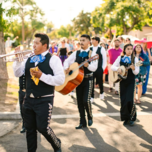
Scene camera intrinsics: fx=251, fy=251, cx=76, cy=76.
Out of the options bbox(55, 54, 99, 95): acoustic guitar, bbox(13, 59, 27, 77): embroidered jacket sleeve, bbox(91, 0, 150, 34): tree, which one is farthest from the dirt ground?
bbox(91, 0, 150, 34): tree

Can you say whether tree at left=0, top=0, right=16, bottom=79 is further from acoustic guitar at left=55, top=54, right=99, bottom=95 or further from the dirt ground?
acoustic guitar at left=55, top=54, right=99, bottom=95

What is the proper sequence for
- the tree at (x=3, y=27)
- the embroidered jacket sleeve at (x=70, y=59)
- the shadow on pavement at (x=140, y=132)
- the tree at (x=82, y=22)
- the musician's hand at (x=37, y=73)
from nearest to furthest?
the musician's hand at (x=37, y=73)
the shadow on pavement at (x=140, y=132)
the embroidered jacket sleeve at (x=70, y=59)
the tree at (x=3, y=27)
the tree at (x=82, y=22)

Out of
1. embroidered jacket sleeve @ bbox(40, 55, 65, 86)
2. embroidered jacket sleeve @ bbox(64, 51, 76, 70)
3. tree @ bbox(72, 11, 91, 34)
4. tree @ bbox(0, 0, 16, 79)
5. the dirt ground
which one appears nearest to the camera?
embroidered jacket sleeve @ bbox(40, 55, 65, 86)

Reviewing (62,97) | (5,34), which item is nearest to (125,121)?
(62,97)

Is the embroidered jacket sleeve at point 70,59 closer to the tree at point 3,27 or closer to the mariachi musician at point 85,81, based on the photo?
the mariachi musician at point 85,81

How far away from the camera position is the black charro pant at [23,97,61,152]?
144 inches

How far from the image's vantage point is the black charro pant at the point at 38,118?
12.0 feet

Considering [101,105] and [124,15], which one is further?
[124,15]

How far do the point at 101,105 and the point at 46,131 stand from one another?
4.34m

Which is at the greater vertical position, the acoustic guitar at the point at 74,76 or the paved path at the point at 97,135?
the acoustic guitar at the point at 74,76

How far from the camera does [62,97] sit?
9.23 metres

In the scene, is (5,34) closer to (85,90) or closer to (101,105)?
(101,105)

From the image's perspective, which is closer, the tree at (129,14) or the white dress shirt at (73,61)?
the white dress shirt at (73,61)

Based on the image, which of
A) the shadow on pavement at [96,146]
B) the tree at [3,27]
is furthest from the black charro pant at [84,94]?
the tree at [3,27]
